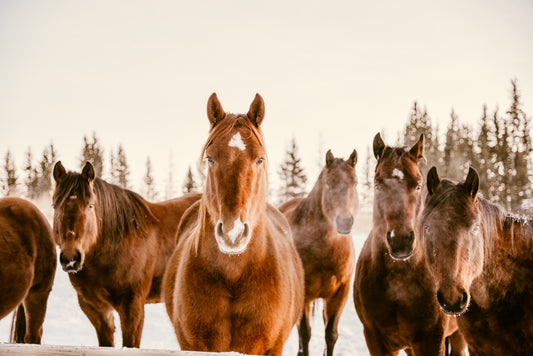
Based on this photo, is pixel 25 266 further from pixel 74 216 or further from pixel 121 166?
pixel 121 166

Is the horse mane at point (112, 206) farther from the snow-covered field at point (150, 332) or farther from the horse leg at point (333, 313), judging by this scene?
the horse leg at point (333, 313)

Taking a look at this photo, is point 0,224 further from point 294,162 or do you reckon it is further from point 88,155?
point 88,155

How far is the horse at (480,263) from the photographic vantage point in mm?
2631

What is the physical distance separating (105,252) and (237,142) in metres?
3.03

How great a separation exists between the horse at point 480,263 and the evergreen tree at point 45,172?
34052 millimetres

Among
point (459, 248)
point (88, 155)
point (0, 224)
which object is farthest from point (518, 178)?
point (88, 155)

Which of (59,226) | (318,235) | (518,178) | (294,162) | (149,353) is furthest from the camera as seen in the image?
(294,162)

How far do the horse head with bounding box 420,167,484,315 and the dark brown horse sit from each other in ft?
8.09

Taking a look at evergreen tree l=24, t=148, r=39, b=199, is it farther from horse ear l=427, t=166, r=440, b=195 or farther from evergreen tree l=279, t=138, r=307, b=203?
horse ear l=427, t=166, r=440, b=195

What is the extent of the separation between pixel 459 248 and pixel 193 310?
1.87 metres

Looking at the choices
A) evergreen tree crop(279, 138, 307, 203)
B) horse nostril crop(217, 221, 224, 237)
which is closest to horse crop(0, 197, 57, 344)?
horse nostril crop(217, 221, 224, 237)

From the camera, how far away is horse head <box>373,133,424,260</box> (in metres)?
3.24

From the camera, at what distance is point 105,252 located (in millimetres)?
4617

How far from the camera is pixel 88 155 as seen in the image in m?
32.6
